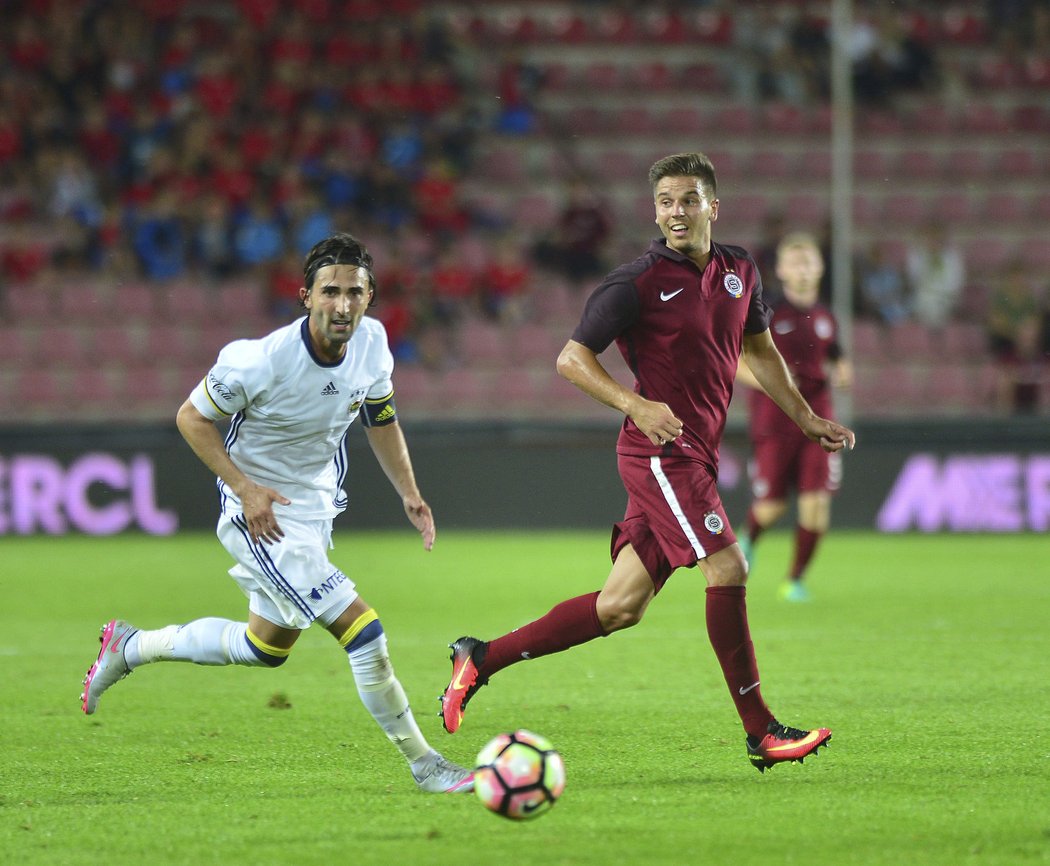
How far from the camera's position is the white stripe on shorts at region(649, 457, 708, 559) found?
17.8ft

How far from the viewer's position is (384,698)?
5.12 meters

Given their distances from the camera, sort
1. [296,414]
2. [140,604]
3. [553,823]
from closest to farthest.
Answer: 1. [553,823]
2. [296,414]
3. [140,604]

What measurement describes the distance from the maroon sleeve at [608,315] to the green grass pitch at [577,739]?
1456mm

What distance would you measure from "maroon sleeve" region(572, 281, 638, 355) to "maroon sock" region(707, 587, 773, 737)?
930 mm

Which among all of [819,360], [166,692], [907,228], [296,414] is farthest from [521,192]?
[296,414]

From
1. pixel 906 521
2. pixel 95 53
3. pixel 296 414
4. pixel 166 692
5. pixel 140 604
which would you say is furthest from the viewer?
pixel 95 53

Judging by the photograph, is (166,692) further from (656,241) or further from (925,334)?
(925,334)

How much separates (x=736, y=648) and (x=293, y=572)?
1493mm

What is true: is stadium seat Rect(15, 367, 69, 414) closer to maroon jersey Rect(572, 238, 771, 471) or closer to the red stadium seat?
the red stadium seat

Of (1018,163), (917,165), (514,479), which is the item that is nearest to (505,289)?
(514,479)

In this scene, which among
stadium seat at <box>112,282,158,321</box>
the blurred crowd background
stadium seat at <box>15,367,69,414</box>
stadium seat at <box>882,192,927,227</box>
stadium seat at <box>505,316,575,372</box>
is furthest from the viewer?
stadium seat at <box>882,192,927,227</box>

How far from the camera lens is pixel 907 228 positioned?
64.1ft

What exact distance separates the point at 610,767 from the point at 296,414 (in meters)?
1.60

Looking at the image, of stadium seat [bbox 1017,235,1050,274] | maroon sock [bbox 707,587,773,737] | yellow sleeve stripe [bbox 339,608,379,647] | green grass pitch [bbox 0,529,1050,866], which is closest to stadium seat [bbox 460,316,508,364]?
green grass pitch [bbox 0,529,1050,866]
